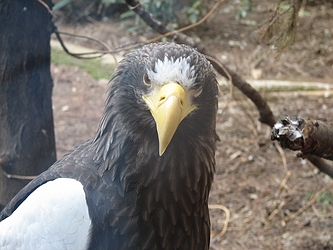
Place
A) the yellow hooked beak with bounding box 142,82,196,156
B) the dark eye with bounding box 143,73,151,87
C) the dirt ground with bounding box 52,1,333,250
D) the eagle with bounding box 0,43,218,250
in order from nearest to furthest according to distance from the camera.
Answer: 1. the yellow hooked beak with bounding box 142,82,196,156
2. the dark eye with bounding box 143,73,151,87
3. the eagle with bounding box 0,43,218,250
4. the dirt ground with bounding box 52,1,333,250

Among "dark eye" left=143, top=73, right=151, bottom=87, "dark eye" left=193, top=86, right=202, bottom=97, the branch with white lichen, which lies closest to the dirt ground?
the branch with white lichen

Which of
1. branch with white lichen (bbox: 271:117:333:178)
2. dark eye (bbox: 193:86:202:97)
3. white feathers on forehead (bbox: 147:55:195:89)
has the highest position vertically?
white feathers on forehead (bbox: 147:55:195:89)

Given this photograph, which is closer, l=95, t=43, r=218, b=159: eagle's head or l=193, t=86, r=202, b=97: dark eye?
l=95, t=43, r=218, b=159: eagle's head

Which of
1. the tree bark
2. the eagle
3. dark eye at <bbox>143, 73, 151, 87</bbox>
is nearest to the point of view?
dark eye at <bbox>143, 73, 151, 87</bbox>

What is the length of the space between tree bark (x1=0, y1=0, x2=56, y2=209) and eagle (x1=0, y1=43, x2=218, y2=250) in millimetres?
703

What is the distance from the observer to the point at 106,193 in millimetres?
1911

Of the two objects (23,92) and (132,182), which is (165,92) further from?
(23,92)

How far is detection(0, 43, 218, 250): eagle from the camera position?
1.79 m

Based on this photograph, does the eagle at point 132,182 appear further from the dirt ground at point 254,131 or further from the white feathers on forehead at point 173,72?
the dirt ground at point 254,131

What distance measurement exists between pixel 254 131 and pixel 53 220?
3.17 meters

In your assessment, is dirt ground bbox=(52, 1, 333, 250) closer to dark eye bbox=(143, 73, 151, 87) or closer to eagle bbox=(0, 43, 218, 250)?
eagle bbox=(0, 43, 218, 250)

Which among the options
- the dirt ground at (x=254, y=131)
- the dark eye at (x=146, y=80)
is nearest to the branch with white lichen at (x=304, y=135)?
the dark eye at (x=146, y=80)

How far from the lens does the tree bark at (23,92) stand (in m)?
2.48

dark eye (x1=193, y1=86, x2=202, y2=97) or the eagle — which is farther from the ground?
dark eye (x1=193, y1=86, x2=202, y2=97)
